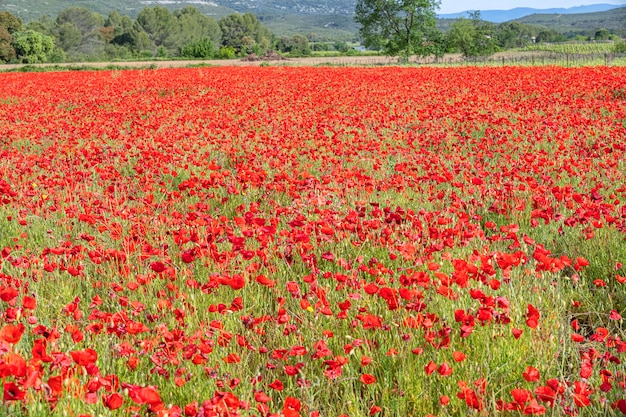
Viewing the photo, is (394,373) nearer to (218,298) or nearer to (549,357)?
(549,357)

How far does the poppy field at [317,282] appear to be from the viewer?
8.34 ft

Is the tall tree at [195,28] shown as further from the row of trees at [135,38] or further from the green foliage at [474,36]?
the green foliage at [474,36]

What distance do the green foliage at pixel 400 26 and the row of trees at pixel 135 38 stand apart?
23.3 metres

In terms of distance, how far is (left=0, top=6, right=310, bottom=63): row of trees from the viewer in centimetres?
8144

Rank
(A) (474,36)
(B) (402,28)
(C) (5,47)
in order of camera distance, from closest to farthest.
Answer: (B) (402,28)
(A) (474,36)
(C) (5,47)

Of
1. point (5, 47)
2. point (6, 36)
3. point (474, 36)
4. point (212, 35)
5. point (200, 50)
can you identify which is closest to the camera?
point (474, 36)

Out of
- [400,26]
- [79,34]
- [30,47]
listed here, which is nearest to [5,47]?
[30,47]

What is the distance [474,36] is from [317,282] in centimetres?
7612

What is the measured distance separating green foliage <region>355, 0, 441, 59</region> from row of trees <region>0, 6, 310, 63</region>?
23.3m

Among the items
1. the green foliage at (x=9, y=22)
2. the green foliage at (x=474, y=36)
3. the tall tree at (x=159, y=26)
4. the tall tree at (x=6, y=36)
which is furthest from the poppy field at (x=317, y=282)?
the tall tree at (x=159, y=26)

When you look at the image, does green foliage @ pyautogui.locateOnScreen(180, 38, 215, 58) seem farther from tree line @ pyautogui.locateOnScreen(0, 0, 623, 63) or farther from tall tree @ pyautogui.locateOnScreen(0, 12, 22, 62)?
tall tree @ pyautogui.locateOnScreen(0, 12, 22, 62)

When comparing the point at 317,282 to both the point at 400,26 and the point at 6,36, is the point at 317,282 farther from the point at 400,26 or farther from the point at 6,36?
the point at 6,36

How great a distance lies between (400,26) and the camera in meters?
53.7

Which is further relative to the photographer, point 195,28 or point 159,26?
point 195,28
